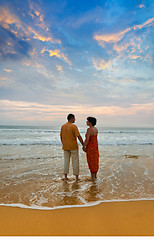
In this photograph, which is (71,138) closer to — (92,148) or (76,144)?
(76,144)

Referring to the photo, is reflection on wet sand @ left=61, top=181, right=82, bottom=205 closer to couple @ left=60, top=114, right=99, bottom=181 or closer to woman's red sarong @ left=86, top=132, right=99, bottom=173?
couple @ left=60, top=114, right=99, bottom=181

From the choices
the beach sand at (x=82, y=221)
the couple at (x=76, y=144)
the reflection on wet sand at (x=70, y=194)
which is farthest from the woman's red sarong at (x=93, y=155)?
the beach sand at (x=82, y=221)

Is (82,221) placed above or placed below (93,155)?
below

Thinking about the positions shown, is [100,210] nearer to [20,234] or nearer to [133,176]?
[20,234]

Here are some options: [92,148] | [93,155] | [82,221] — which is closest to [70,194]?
[82,221]

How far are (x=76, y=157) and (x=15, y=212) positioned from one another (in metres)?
2.42

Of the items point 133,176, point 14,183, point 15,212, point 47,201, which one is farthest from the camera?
Result: point 133,176

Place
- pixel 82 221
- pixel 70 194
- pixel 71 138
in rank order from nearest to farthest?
pixel 82 221, pixel 70 194, pixel 71 138

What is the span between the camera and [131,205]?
2816mm

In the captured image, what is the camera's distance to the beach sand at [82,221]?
77.4 inches

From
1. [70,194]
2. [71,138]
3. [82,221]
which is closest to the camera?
[82,221]

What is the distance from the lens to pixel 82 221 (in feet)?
7.33

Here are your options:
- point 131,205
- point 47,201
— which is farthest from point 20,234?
point 131,205

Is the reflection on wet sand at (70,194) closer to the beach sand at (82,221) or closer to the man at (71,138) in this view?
the beach sand at (82,221)
